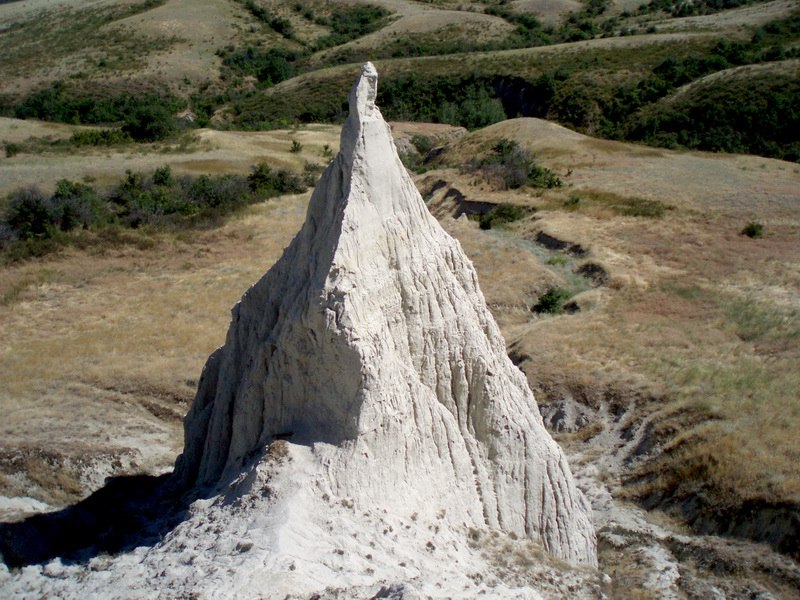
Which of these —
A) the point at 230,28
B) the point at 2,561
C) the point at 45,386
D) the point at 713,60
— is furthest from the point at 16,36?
the point at 2,561

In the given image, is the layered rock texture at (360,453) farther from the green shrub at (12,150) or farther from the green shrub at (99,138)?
the green shrub at (99,138)

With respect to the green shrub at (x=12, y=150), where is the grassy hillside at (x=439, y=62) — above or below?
above

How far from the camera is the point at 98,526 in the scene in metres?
11.2

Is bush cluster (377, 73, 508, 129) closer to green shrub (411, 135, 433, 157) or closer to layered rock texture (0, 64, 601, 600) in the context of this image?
green shrub (411, 135, 433, 157)

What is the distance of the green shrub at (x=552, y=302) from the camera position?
24.3 m

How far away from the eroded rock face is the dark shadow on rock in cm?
96

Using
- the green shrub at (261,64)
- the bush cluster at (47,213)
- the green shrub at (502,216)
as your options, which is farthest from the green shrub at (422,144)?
the green shrub at (261,64)

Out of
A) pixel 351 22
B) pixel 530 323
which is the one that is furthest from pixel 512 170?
pixel 351 22

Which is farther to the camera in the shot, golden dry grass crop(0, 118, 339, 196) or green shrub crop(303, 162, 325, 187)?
green shrub crop(303, 162, 325, 187)

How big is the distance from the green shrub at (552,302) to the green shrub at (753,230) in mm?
11530

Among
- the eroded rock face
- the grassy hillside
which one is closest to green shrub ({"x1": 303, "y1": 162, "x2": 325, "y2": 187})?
the grassy hillside

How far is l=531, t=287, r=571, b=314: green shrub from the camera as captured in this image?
2433 cm

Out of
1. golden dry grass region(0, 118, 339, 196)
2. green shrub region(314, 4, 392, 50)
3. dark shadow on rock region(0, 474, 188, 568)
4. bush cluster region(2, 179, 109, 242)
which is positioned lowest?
dark shadow on rock region(0, 474, 188, 568)

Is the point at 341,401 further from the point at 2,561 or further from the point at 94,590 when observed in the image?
the point at 2,561
